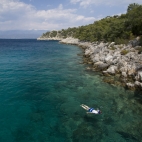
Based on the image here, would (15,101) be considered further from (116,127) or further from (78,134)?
(116,127)

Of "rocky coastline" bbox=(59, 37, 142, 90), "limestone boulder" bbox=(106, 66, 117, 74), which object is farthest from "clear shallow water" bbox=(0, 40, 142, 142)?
"limestone boulder" bbox=(106, 66, 117, 74)

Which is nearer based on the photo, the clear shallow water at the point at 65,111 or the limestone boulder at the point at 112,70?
the clear shallow water at the point at 65,111

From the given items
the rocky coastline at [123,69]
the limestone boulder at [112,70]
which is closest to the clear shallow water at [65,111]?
the rocky coastline at [123,69]

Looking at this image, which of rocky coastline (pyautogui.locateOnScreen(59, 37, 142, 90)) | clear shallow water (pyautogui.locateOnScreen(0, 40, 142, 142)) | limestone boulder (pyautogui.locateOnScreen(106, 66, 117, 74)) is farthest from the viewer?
limestone boulder (pyautogui.locateOnScreen(106, 66, 117, 74))

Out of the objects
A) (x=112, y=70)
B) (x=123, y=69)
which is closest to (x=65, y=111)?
(x=112, y=70)

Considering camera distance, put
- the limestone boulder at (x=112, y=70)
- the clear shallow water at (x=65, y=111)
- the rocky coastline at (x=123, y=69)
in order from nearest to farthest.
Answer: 1. the clear shallow water at (x=65, y=111)
2. the rocky coastline at (x=123, y=69)
3. the limestone boulder at (x=112, y=70)

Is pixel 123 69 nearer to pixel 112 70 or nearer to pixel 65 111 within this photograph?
pixel 112 70

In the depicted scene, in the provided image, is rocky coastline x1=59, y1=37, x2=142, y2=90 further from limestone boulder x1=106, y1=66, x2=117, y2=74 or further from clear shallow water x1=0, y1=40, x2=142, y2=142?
clear shallow water x1=0, y1=40, x2=142, y2=142

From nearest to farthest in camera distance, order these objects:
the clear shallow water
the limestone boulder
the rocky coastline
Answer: the clear shallow water, the rocky coastline, the limestone boulder

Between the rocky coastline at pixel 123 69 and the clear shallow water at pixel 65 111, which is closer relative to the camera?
the clear shallow water at pixel 65 111

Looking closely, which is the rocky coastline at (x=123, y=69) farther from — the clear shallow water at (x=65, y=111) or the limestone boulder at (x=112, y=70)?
the clear shallow water at (x=65, y=111)

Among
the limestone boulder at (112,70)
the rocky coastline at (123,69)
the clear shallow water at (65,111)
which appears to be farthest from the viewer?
the limestone boulder at (112,70)

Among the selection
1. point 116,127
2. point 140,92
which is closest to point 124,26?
point 140,92

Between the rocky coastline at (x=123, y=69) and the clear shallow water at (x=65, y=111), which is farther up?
the rocky coastline at (x=123, y=69)
